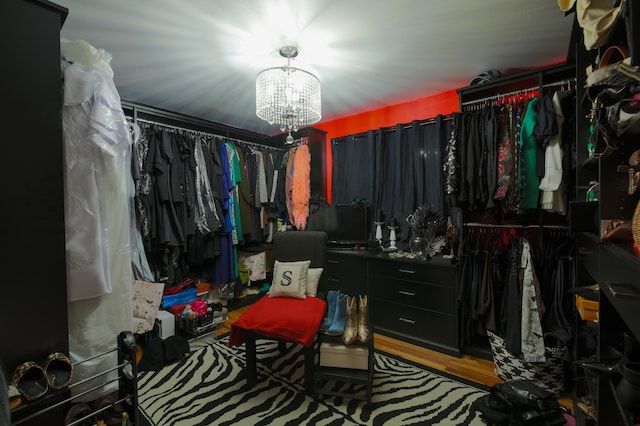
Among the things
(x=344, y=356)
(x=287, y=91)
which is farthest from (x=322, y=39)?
(x=344, y=356)

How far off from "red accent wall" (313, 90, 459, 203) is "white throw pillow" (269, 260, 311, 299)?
5.34 feet

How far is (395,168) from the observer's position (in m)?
3.04

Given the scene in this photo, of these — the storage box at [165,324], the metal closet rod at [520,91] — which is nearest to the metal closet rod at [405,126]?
the metal closet rod at [520,91]

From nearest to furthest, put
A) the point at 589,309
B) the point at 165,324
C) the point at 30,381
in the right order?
the point at 30,381 < the point at 589,309 < the point at 165,324

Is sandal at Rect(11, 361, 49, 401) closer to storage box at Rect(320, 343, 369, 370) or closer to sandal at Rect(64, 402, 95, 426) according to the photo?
sandal at Rect(64, 402, 95, 426)

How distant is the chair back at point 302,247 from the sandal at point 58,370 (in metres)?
1.50

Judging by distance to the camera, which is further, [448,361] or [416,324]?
[416,324]

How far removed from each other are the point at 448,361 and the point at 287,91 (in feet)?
7.82

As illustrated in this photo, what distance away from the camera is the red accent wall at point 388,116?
2826 millimetres

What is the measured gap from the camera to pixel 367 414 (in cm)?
166

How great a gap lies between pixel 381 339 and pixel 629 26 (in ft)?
8.34

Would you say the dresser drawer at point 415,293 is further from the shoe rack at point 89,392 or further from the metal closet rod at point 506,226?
the shoe rack at point 89,392

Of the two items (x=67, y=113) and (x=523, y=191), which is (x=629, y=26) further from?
(x=67, y=113)

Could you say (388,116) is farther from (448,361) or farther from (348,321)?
(448,361)
